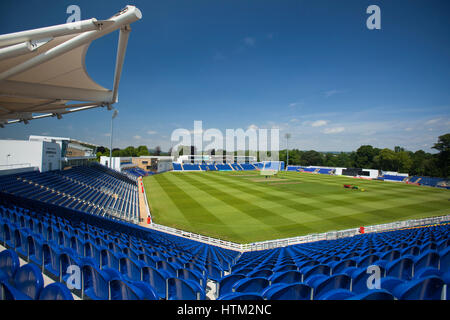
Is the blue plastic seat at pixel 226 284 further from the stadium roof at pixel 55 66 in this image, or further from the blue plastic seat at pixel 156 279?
the stadium roof at pixel 55 66

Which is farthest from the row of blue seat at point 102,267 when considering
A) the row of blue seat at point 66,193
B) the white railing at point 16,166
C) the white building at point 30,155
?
the white railing at point 16,166

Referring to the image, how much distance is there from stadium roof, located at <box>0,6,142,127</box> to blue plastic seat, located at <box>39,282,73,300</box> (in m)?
5.18

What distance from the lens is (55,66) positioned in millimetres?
7496

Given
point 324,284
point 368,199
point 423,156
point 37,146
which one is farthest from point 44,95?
point 423,156

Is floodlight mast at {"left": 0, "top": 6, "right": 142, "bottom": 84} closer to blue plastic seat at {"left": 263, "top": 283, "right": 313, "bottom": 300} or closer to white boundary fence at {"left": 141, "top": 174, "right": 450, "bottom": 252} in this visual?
blue plastic seat at {"left": 263, "top": 283, "right": 313, "bottom": 300}

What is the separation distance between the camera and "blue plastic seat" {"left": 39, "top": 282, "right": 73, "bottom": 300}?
2.00 metres

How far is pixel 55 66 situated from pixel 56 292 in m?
8.67

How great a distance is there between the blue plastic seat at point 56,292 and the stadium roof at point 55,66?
5.18 m

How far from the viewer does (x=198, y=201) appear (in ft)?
88.7

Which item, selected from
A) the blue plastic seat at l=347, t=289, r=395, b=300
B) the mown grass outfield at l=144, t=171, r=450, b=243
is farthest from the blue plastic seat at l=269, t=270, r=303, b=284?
the mown grass outfield at l=144, t=171, r=450, b=243

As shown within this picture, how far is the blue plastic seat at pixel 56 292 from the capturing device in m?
2.00

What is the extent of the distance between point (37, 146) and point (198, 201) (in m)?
18.2

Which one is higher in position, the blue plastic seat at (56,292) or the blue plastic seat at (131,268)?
the blue plastic seat at (56,292)

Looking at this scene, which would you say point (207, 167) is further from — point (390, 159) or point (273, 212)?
point (390, 159)
